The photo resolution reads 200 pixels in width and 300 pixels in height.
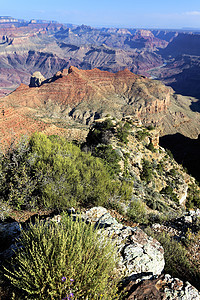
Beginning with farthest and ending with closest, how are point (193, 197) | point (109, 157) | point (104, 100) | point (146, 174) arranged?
point (104, 100) → point (193, 197) → point (146, 174) → point (109, 157)

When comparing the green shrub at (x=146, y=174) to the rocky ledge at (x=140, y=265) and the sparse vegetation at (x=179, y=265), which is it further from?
the rocky ledge at (x=140, y=265)

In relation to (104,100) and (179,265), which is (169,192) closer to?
(179,265)

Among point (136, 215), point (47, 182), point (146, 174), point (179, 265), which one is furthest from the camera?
point (146, 174)

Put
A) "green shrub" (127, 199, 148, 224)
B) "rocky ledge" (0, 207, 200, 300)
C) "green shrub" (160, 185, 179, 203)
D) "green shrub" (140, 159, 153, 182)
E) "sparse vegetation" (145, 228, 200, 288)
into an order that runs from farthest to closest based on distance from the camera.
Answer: "green shrub" (160, 185, 179, 203)
"green shrub" (140, 159, 153, 182)
"green shrub" (127, 199, 148, 224)
"sparse vegetation" (145, 228, 200, 288)
"rocky ledge" (0, 207, 200, 300)

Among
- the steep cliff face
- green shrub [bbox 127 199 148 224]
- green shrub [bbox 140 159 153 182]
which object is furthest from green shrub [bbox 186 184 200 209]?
the steep cliff face

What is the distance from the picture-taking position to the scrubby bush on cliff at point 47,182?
9.93 m

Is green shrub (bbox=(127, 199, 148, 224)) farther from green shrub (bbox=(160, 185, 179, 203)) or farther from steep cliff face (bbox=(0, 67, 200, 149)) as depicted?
steep cliff face (bbox=(0, 67, 200, 149))

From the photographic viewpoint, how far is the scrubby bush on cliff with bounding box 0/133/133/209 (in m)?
9.93

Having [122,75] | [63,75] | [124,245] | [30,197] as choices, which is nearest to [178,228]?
[124,245]

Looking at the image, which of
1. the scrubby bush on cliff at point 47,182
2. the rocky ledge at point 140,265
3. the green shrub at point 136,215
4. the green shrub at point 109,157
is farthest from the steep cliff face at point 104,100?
the rocky ledge at point 140,265

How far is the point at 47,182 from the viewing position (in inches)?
403

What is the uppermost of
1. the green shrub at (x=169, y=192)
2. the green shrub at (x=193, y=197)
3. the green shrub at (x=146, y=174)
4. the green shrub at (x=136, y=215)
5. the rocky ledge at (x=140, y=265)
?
the rocky ledge at (x=140, y=265)

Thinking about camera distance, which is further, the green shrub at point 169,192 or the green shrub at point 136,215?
the green shrub at point 169,192

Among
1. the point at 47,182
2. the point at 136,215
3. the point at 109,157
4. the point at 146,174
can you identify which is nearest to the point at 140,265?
the point at 136,215
